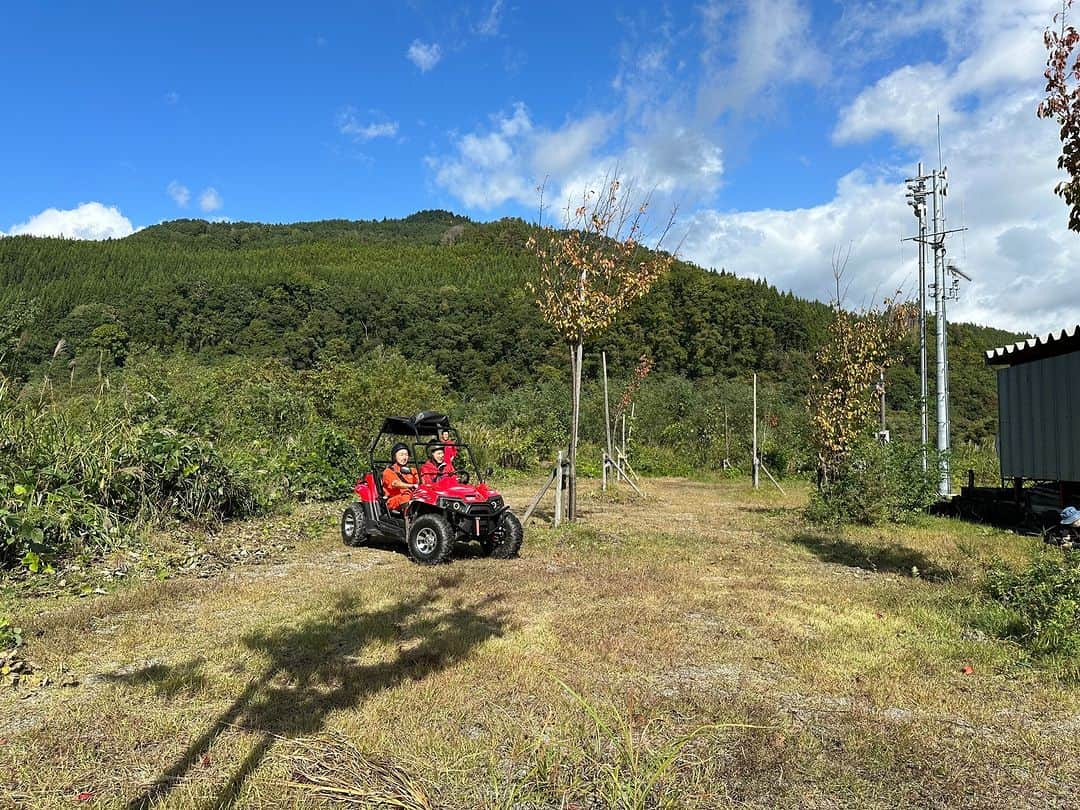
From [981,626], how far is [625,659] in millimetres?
2598

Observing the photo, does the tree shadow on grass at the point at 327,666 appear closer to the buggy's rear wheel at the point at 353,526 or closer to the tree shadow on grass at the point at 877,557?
the buggy's rear wheel at the point at 353,526

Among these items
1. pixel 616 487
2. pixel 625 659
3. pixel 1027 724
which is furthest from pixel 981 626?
pixel 616 487

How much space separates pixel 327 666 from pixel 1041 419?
9.87m

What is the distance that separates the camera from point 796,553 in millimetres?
7816

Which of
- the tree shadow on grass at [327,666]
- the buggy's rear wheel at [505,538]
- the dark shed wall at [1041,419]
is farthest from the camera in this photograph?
A: the dark shed wall at [1041,419]

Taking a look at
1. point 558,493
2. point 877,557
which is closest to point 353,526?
point 558,493

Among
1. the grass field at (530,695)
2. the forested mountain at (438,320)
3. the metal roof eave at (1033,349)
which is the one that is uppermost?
the forested mountain at (438,320)

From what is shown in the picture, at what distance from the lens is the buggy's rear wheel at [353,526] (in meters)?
7.92

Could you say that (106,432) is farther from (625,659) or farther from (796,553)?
(796,553)

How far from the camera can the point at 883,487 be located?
9.39 m

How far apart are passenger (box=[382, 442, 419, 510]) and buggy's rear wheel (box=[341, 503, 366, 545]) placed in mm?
555

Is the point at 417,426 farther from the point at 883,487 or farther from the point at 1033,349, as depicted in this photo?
the point at 1033,349

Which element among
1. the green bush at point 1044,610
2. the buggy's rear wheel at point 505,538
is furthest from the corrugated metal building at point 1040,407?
the buggy's rear wheel at point 505,538

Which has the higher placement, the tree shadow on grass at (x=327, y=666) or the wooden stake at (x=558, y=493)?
the wooden stake at (x=558, y=493)
